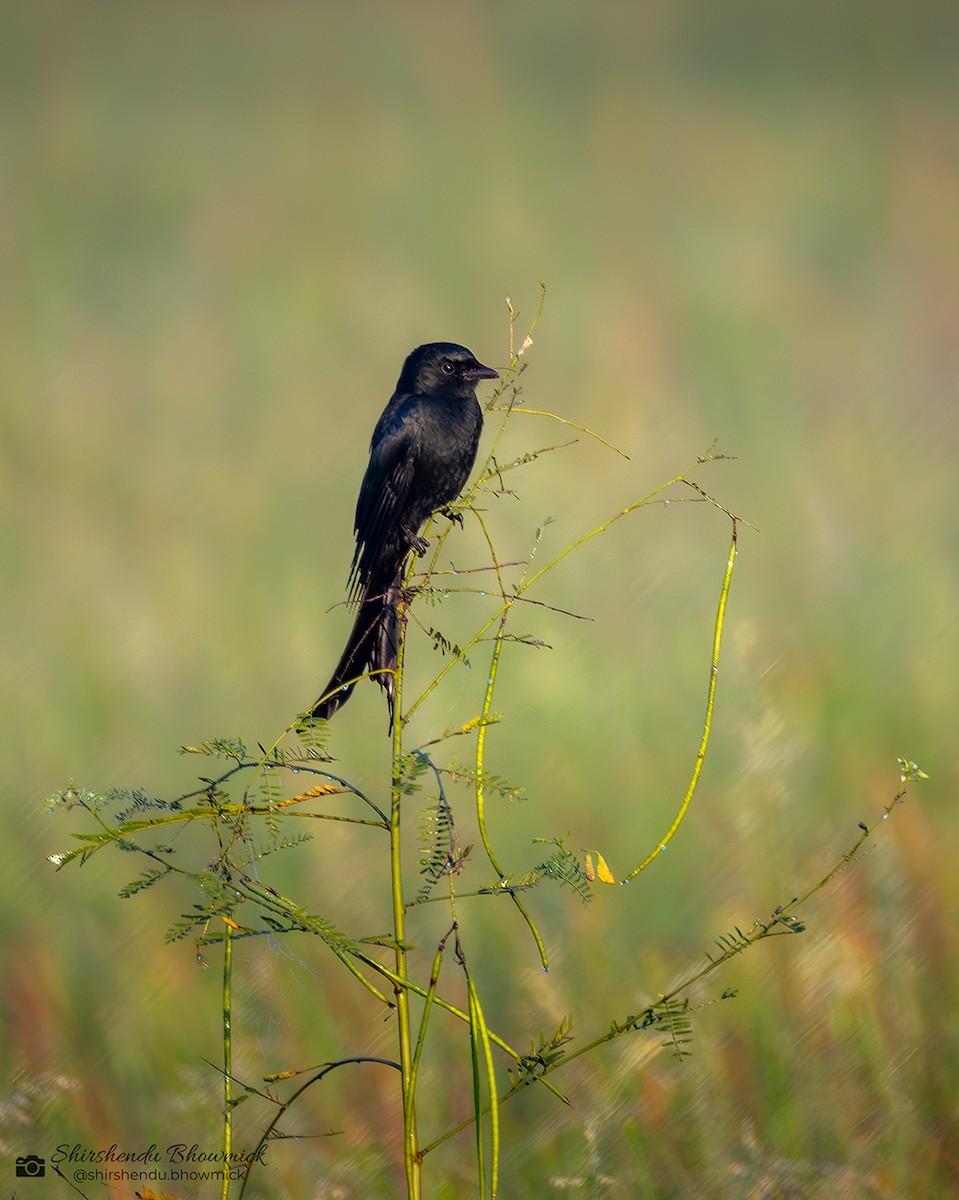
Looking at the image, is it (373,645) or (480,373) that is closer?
(373,645)

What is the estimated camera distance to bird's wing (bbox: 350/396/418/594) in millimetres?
1740

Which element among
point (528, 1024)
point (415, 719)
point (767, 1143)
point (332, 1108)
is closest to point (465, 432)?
point (415, 719)

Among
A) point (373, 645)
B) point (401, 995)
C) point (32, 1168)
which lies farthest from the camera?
point (32, 1168)

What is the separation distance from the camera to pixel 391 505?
5.75 feet

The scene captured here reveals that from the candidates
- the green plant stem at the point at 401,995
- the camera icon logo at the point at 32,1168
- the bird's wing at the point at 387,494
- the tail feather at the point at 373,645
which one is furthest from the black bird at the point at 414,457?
the camera icon logo at the point at 32,1168

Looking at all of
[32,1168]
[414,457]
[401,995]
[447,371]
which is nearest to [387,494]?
[414,457]

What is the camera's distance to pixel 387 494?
69.0 inches

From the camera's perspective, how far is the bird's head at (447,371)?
71.1 inches

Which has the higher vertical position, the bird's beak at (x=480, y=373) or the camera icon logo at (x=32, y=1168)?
the bird's beak at (x=480, y=373)

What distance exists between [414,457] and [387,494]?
7 centimetres

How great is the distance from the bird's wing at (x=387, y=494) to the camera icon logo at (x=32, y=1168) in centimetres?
90

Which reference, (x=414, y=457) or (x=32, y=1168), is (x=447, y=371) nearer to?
(x=414, y=457)

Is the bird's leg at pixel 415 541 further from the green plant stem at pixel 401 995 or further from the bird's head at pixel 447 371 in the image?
the green plant stem at pixel 401 995

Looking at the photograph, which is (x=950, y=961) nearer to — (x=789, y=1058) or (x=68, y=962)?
(x=789, y=1058)
